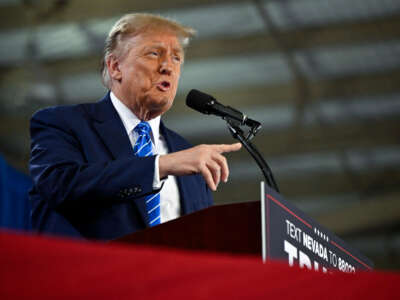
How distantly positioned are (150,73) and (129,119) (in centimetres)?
14

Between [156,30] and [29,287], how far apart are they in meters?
1.42

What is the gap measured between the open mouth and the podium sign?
76 cm

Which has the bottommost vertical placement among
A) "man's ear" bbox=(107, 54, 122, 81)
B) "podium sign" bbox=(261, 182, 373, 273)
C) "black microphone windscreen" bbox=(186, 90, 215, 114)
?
"podium sign" bbox=(261, 182, 373, 273)

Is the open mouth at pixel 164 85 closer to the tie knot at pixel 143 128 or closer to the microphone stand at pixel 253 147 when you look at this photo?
the tie knot at pixel 143 128

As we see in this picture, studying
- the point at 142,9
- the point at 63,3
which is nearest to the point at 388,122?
the point at 142,9

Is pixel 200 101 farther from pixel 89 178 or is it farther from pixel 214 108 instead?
pixel 89 178

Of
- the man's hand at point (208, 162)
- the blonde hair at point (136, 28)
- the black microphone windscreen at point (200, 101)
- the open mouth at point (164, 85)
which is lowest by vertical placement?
the man's hand at point (208, 162)

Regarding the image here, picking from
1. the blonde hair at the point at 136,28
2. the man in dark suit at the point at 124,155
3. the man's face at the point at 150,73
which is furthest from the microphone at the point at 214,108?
the blonde hair at the point at 136,28

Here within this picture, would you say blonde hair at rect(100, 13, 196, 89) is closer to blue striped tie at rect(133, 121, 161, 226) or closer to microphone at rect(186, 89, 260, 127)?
blue striped tie at rect(133, 121, 161, 226)

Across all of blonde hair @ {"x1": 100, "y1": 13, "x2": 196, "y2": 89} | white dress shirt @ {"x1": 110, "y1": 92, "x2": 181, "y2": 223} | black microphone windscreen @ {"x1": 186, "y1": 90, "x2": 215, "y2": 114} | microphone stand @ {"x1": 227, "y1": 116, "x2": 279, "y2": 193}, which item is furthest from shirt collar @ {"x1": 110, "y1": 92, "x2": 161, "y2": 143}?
microphone stand @ {"x1": 227, "y1": 116, "x2": 279, "y2": 193}

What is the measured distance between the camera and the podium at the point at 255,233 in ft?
3.58

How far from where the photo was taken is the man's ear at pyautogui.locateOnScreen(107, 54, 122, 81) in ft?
6.58

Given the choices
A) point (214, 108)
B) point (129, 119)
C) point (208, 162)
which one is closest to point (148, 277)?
point (208, 162)

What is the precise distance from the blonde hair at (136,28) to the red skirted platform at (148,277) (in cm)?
131
